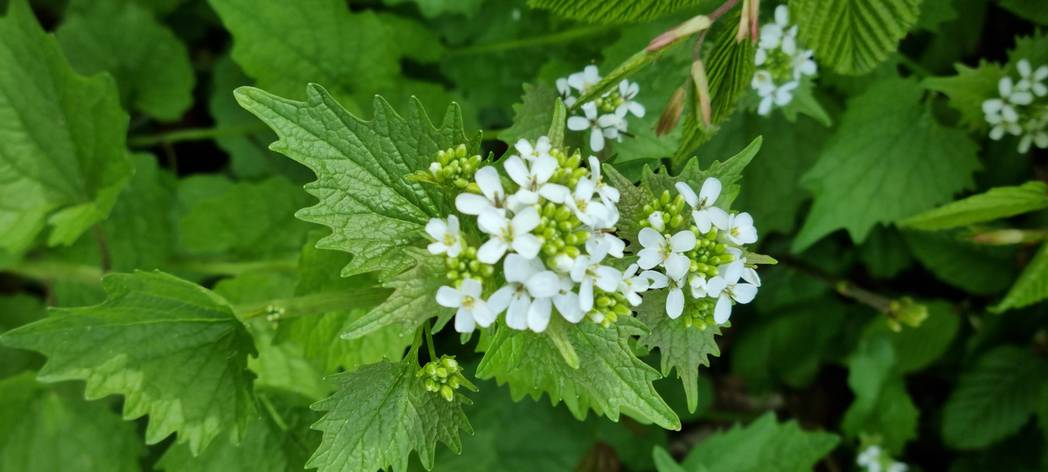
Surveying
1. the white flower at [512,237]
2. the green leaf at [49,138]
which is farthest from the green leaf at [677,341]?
the green leaf at [49,138]

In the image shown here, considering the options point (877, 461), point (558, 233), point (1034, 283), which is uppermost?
point (558, 233)

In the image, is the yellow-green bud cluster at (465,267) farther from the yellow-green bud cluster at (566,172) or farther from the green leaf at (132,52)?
the green leaf at (132,52)

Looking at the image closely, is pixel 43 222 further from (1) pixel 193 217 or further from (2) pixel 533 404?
(2) pixel 533 404


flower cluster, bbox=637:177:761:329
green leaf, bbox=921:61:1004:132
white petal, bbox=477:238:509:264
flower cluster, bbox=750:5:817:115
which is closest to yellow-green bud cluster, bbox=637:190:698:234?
flower cluster, bbox=637:177:761:329

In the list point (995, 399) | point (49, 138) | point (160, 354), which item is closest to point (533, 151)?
point (160, 354)

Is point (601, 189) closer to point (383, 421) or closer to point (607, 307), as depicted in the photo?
point (607, 307)

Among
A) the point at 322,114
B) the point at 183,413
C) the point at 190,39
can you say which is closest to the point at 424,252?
the point at 322,114
